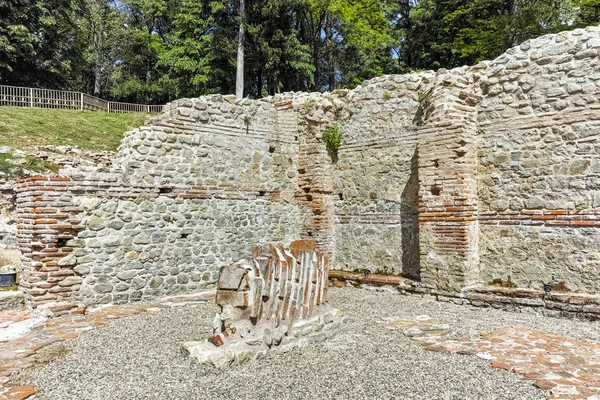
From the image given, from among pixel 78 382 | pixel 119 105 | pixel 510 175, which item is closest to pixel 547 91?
Result: pixel 510 175

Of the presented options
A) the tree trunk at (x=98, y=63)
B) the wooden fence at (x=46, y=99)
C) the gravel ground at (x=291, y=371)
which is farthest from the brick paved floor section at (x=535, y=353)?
the tree trunk at (x=98, y=63)

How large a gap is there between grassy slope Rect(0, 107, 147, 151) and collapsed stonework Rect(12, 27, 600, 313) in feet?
23.6

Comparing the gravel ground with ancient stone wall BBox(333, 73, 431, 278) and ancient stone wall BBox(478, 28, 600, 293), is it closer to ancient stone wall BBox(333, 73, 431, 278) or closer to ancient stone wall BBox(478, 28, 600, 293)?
ancient stone wall BBox(478, 28, 600, 293)

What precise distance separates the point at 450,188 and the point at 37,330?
277 inches

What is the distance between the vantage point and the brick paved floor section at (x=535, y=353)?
3.95 meters

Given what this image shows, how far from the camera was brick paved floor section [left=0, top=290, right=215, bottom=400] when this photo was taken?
4221mm

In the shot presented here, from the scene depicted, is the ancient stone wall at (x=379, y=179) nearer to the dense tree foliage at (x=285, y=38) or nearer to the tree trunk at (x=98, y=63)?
the dense tree foliage at (x=285, y=38)

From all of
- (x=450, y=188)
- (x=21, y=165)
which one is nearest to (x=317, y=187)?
(x=450, y=188)

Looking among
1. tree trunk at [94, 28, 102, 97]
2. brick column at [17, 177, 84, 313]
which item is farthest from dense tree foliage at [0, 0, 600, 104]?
brick column at [17, 177, 84, 313]

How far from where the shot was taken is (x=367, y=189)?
975 cm

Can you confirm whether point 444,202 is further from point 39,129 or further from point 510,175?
point 39,129

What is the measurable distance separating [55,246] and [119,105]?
23.3 m

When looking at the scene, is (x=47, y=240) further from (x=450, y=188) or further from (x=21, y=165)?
(x=450, y=188)

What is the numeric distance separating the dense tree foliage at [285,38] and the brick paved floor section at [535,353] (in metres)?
19.4
